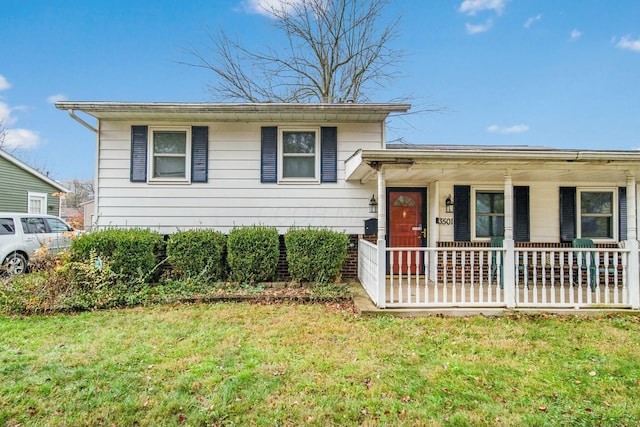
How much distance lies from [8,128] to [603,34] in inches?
1295

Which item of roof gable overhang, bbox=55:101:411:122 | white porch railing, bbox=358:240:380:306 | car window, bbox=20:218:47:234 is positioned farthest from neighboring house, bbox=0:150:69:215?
white porch railing, bbox=358:240:380:306

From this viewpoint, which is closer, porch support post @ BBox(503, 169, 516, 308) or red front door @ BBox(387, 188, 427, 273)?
porch support post @ BBox(503, 169, 516, 308)

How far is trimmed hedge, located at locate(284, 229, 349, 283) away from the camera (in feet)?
19.4

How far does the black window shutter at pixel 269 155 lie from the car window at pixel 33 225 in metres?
6.54

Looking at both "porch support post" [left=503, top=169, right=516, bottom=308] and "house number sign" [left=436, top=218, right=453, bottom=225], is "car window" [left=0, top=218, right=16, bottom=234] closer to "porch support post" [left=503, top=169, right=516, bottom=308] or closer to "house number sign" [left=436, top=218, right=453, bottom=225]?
"house number sign" [left=436, top=218, right=453, bottom=225]

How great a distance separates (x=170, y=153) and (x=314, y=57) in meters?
8.96

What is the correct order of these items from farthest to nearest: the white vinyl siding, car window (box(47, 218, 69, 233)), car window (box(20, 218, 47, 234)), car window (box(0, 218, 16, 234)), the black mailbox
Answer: car window (box(47, 218, 69, 233)) < car window (box(20, 218, 47, 234)) < car window (box(0, 218, 16, 234)) < the white vinyl siding < the black mailbox

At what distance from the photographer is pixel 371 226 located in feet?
21.6

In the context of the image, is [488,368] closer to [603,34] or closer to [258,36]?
[258,36]

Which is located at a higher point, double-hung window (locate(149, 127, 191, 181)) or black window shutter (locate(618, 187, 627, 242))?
double-hung window (locate(149, 127, 191, 181))

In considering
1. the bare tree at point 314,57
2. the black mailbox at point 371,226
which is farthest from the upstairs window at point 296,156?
the bare tree at point 314,57

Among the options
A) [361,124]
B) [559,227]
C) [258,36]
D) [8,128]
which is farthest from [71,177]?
[559,227]

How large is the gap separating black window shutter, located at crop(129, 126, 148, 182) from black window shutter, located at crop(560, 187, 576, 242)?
920 cm

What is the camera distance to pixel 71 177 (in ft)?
112
